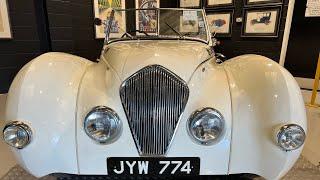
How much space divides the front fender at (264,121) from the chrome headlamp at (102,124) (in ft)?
2.38

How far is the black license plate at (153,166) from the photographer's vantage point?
146cm

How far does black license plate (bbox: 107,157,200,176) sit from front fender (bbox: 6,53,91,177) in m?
0.27

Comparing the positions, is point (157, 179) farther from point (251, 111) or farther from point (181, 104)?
point (251, 111)

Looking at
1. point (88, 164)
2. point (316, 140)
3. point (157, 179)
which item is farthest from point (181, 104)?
point (316, 140)

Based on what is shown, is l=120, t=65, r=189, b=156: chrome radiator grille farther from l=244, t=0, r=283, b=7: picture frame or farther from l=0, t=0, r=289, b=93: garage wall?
l=244, t=0, r=283, b=7: picture frame

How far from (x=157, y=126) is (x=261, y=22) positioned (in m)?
5.26

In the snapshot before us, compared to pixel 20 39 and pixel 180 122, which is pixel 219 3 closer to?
pixel 20 39

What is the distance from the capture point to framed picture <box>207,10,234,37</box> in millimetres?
6360

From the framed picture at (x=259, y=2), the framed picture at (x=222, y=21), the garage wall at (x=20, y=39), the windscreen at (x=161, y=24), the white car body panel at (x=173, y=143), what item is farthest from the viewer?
the framed picture at (x=222, y=21)

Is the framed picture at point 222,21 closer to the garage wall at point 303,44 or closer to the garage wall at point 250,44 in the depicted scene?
the garage wall at point 250,44

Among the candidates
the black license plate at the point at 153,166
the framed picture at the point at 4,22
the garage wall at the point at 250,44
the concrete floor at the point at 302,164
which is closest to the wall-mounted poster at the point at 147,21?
the black license plate at the point at 153,166

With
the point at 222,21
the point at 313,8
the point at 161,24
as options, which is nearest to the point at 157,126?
the point at 161,24

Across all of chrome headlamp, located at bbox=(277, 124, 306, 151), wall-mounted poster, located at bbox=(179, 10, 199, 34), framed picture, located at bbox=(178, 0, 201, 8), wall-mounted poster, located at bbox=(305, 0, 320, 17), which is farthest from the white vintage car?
framed picture, located at bbox=(178, 0, 201, 8)

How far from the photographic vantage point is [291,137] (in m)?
1.40
